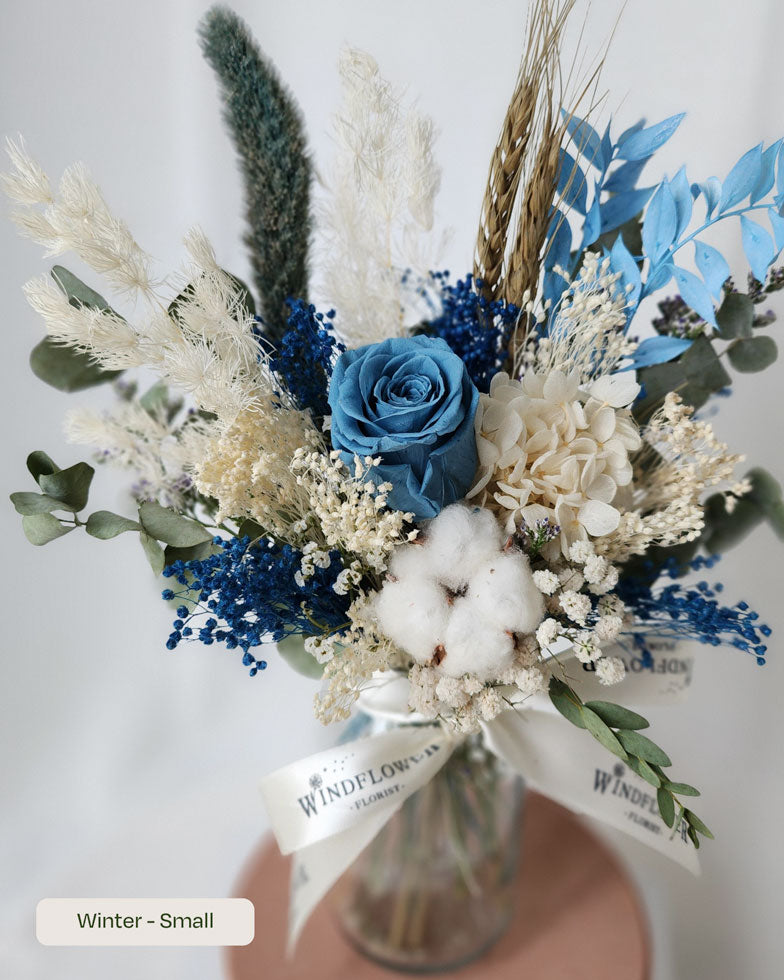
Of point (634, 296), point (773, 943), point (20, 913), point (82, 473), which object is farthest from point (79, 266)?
point (773, 943)

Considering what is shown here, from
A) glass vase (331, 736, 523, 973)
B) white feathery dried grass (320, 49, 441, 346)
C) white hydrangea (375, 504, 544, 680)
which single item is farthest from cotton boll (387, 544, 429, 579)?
glass vase (331, 736, 523, 973)

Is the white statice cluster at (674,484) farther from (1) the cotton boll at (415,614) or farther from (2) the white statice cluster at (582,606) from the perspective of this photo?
(1) the cotton boll at (415,614)

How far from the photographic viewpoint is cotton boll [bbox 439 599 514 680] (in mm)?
552

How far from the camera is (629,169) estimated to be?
679mm

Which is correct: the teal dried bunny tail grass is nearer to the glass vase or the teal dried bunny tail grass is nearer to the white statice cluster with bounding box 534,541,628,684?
the white statice cluster with bounding box 534,541,628,684

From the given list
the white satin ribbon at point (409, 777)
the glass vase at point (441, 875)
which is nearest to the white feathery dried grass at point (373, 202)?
the white satin ribbon at point (409, 777)

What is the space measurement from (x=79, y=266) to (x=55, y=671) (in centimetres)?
64

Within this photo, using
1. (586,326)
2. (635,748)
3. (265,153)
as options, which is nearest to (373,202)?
(265,153)

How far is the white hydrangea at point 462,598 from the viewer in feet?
1.81

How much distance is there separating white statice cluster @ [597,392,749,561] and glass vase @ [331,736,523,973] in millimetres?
381

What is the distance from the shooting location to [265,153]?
2.10 feet

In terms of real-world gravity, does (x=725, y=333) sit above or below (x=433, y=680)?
above

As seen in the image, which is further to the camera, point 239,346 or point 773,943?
point 773,943

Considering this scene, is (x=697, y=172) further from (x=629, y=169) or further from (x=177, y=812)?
(x=177, y=812)
